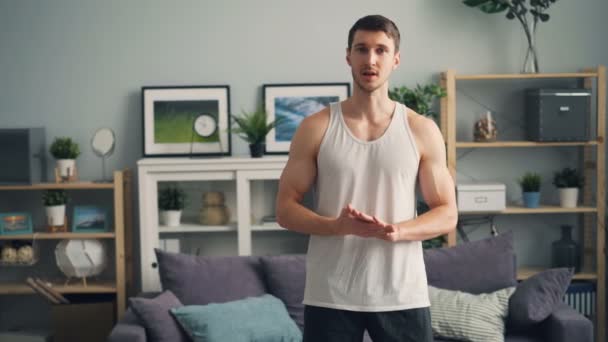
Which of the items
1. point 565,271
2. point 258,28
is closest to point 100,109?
point 258,28

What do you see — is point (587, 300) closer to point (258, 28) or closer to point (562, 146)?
point (562, 146)

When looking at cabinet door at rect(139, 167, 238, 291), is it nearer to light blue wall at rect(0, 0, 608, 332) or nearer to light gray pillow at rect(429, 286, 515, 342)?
light blue wall at rect(0, 0, 608, 332)

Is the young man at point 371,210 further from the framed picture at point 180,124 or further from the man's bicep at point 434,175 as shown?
the framed picture at point 180,124

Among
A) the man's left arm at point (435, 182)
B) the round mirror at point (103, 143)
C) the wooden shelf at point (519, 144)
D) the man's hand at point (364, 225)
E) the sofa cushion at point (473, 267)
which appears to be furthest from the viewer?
the round mirror at point (103, 143)

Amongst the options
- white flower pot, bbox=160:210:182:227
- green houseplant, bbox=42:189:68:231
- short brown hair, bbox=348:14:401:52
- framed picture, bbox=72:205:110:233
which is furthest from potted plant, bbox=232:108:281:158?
short brown hair, bbox=348:14:401:52

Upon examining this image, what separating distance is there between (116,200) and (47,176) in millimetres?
525

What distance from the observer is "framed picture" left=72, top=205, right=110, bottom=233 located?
13.6ft

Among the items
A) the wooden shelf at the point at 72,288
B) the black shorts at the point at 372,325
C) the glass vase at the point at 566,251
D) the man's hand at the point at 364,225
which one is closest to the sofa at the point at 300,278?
the wooden shelf at the point at 72,288

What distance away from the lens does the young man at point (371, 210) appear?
78.2 inches

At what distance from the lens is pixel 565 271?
3.49 metres

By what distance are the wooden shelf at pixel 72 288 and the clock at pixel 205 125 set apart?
91 cm

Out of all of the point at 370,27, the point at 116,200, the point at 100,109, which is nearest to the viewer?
the point at 370,27

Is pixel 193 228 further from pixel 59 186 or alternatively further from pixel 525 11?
pixel 525 11

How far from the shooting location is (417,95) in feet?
13.2
